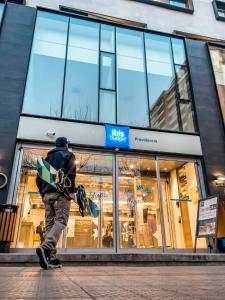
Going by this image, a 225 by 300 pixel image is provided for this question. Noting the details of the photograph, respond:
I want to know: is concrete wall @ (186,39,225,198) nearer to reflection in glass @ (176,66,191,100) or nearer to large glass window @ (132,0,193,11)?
reflection in glass @ (176,66,191,100)

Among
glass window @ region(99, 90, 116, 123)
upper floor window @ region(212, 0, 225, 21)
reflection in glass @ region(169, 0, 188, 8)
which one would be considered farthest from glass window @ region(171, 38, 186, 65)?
upper floor window @ region(212, 0, 225, 21)

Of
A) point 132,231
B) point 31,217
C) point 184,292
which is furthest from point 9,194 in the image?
point 184,292

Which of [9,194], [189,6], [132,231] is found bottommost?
[132,231]

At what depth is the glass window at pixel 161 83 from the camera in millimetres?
8594

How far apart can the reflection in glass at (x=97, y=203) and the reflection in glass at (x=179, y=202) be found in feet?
5.63

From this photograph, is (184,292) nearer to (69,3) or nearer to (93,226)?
(93,226)

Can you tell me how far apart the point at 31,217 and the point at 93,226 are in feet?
5.44

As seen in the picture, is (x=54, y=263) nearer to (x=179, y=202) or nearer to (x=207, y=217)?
(x=207, y=217)

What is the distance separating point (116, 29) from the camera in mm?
9875

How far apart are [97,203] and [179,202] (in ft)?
8.43

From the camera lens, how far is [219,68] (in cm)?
1009

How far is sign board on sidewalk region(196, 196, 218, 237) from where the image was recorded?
6.02 meters

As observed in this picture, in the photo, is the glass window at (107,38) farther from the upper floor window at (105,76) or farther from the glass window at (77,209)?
the glass window at (77,209)

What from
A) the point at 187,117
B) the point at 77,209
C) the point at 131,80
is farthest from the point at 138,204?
the point at 131,80
